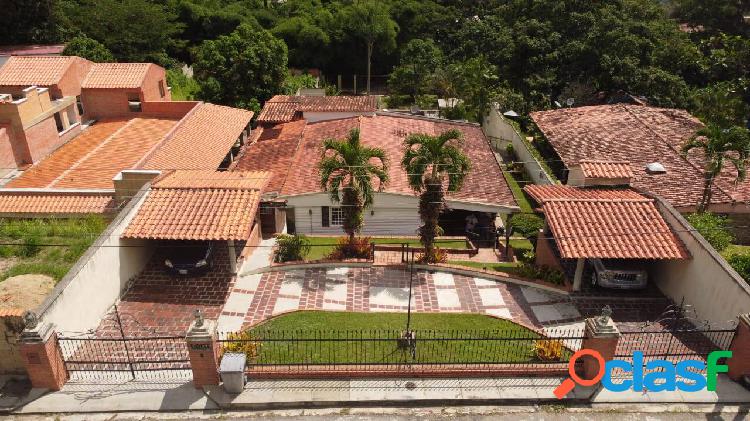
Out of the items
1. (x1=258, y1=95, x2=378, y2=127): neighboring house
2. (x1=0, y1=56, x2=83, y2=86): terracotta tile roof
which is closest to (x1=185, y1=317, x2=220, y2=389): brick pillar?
(x1=258, y1=95, x2=378, y2=127): neighboring house

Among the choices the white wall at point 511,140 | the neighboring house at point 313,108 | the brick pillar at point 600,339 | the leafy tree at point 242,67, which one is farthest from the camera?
the leafy tree at point 242,67

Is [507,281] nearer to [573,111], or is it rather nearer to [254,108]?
[573,111]

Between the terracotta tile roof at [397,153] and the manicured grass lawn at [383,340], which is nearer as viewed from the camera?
the manicured grass lawn at [383,340]

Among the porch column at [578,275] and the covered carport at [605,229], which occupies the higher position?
the covered carport at [605,229]

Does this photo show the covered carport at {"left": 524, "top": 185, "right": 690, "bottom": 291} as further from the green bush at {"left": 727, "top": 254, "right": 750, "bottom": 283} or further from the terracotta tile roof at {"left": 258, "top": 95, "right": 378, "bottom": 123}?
the terracotta tile roof at {"left": 258, "top": 95, "right": 378, "bottom": 123}

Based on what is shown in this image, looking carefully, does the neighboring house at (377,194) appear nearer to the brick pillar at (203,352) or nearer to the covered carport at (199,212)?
the covered carport at (199,212)

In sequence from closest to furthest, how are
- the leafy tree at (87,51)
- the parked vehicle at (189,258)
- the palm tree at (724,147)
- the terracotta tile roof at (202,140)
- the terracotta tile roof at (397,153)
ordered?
1. the parked vehicle at (189,258)
2. the palm tree at (724,147)
3. the terracotta tile roof at (397,153)
4. the terracotta tile roof at (202,140)
5. the leafy tree at (87,51)

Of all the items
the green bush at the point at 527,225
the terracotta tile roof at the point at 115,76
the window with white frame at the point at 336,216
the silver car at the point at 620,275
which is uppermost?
the terracotta tile roof at the point at 115,76

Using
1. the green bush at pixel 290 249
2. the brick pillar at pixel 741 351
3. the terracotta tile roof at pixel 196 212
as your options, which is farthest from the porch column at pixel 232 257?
the brick pillar at pixel 741 351
